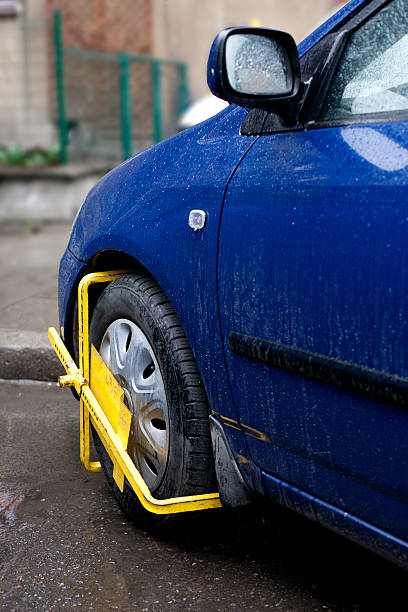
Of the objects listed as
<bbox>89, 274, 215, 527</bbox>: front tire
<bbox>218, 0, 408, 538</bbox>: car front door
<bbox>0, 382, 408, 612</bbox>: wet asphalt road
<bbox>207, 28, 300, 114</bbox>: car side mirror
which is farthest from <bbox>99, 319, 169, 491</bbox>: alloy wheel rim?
<bbox>207, 28, 300, 114</bbox>: car side mirror

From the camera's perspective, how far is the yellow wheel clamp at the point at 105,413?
224 cm

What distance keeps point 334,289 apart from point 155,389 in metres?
0.80

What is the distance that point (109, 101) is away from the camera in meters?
9.79

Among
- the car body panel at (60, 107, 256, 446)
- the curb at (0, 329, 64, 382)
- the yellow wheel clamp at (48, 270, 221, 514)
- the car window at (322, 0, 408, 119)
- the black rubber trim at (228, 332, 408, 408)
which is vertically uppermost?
the car window at (322, 0, 408, 119)

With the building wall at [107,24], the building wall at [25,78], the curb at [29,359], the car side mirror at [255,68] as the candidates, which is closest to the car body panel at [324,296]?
the car side mirror at [255,68]

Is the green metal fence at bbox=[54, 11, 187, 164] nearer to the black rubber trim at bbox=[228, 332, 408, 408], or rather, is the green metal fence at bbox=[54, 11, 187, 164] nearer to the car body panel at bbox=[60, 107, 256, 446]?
the car body panel at bbox=[60, 107, 256, 446]

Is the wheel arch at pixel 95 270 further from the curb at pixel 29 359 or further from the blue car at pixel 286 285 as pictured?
the curb at pixel 29 359

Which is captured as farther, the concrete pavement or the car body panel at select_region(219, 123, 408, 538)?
the concrete pavement

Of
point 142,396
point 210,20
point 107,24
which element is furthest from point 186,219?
point 210,20

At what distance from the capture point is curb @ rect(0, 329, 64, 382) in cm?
417

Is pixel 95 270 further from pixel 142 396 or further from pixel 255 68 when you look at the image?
pixel 255 68

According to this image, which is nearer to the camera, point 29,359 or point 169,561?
point 169,561

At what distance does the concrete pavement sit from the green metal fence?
5.39 ft

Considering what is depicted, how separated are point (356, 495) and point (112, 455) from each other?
98 centimetres
